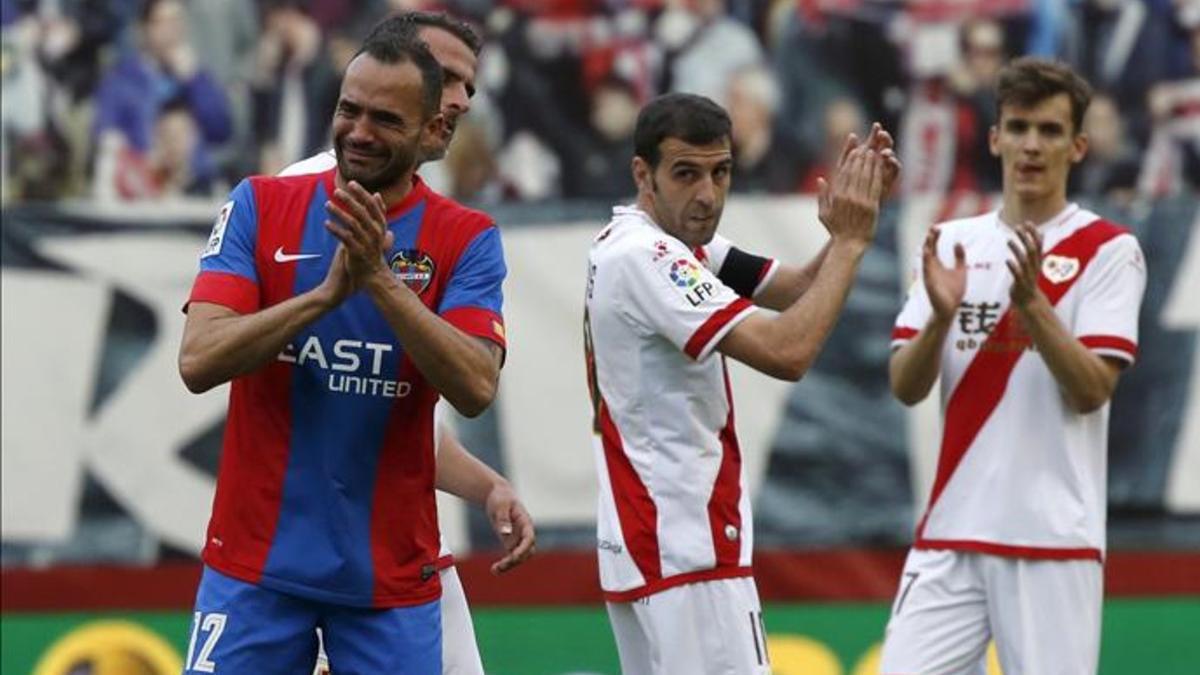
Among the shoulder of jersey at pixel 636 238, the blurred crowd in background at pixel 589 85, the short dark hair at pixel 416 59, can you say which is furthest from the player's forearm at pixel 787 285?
the blurred crowd in background at pixel 589 85

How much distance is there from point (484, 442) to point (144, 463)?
1.47 metres

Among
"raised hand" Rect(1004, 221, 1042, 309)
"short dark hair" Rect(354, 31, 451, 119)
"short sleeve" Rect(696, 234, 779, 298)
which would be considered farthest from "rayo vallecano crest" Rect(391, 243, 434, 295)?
"raised hand" Rect(1004, 221, 1042, 309)

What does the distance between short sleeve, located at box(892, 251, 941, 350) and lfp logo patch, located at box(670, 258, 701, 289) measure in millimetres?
1474

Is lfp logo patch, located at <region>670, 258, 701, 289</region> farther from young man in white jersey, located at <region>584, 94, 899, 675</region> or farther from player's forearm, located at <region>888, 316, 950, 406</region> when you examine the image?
player's forearm, located at <region>888, 316, 950, 406</region>

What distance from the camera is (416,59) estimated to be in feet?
16.8

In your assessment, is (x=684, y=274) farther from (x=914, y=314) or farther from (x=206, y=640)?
(x=206, y=640)

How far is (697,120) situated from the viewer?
248 inches

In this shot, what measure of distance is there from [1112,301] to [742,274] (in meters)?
1.29

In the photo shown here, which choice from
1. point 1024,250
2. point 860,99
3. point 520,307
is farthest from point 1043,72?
point 520,307

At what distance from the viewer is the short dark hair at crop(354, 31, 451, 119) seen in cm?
508

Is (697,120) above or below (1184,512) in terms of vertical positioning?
above

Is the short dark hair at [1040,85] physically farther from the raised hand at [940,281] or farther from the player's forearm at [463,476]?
the player's forearm at [463,476]

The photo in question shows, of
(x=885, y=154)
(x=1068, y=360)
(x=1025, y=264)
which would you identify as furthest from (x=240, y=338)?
(x=1068, y=360)

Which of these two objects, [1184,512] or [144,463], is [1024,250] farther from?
[144,463]
